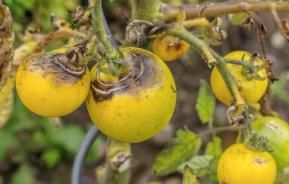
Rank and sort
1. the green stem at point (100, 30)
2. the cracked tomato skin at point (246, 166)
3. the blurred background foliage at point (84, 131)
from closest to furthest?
the green stem at point (100, 30) < the cracked tomato skin at point (246, 166) < the blurred background foliage at point (84, 131)

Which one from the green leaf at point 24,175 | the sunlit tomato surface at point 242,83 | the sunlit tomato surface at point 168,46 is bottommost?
the green leaf at point 24,175

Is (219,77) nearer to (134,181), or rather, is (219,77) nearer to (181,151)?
(181,151)

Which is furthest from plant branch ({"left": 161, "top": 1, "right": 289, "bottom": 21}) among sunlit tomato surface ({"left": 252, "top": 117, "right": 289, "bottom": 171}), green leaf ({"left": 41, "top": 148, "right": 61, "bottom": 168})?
green leaf ({"left": 41, "top": 148, "right": 61, "bottom": 168})

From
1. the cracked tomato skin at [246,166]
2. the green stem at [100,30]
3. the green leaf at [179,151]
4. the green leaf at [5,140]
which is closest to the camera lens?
the green stem at [100,30]

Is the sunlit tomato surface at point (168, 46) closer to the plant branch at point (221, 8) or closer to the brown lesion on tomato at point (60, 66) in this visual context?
the plant branch at point (221, 8)

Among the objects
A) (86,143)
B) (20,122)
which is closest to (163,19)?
(86,143)

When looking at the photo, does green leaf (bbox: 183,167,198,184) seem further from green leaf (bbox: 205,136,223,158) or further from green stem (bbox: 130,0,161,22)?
green stem (bbox: 130,0,161,22)

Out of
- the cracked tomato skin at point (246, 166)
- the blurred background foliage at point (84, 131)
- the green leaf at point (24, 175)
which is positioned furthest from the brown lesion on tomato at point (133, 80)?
the green leaf at point (24, 175)
